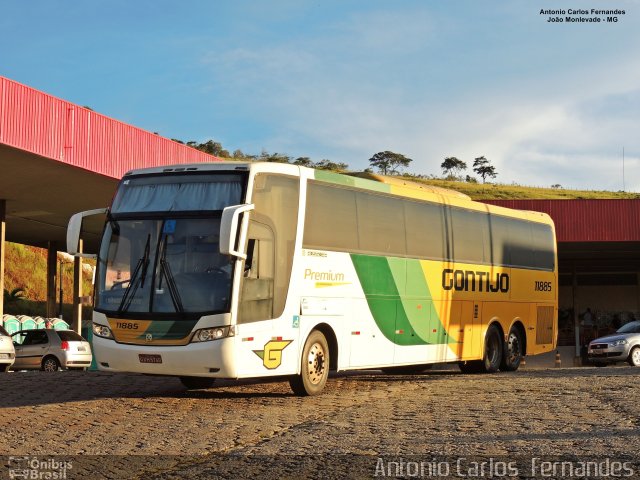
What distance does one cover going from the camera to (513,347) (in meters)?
21.7

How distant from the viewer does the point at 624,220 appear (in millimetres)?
39969

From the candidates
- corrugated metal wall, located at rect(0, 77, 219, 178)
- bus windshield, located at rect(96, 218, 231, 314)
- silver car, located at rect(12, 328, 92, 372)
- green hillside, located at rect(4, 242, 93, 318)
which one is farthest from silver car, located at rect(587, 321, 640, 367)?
green hillside, located at rect(4, 242, 93, 318)

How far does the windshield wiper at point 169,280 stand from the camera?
526 inches

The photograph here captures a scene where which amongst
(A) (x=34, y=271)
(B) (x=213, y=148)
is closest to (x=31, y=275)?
(A) (x=34, y=271)

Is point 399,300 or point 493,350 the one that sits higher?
point 399,300

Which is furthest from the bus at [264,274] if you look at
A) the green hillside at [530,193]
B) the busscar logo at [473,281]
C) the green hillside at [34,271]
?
the green hillside at [530,193]

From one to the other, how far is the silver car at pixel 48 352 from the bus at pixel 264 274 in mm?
12936

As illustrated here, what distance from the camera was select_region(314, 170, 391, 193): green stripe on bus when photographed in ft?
50.4

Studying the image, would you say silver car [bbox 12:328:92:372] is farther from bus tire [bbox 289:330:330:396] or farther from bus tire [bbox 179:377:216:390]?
bus tire [bbox 289:330:330:396]

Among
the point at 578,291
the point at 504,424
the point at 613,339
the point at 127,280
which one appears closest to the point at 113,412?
the point at 127,280

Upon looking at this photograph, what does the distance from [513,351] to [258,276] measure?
9707 mm

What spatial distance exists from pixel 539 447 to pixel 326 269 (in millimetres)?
6518

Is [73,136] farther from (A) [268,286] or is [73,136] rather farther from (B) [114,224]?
(A) [268,286]

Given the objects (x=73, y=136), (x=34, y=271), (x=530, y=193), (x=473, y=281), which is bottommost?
(x=473, y=281)
